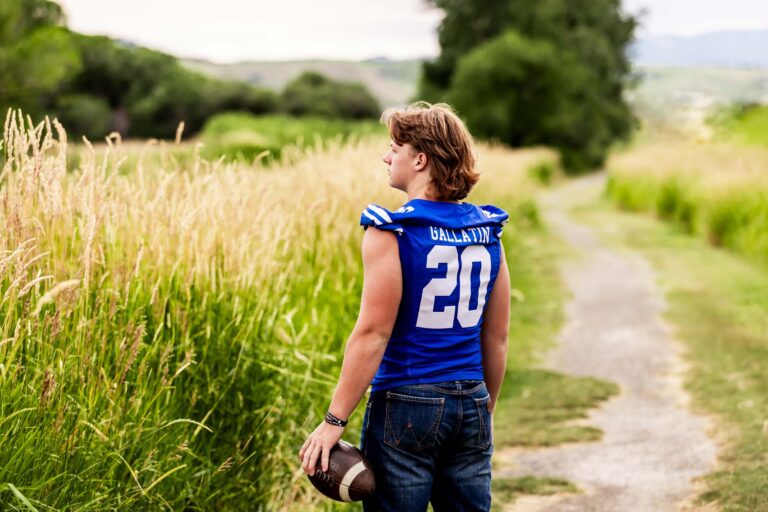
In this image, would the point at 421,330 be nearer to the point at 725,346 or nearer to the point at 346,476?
the point at 346,476

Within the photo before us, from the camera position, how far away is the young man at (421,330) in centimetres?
248

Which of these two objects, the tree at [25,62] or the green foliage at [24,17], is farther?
the green foliage at [24,17]

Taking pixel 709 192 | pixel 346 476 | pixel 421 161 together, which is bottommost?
pixel 709 192

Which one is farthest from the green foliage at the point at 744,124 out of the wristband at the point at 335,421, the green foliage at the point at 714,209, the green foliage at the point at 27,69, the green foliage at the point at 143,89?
the green foliage at the point at 143,89

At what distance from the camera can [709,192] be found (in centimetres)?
1409

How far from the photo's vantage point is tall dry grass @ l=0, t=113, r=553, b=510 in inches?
103

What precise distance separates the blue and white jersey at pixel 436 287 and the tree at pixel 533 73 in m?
37.8

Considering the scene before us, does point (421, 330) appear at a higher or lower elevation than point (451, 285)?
lower

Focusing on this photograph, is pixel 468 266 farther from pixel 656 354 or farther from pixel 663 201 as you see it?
pixel 663 201

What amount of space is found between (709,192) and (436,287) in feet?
41.5

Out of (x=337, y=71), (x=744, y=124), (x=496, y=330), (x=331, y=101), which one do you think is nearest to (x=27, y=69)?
(x=744, y=124)

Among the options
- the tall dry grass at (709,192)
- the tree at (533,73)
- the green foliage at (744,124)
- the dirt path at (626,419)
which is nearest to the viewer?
the dirt path at (626,419)

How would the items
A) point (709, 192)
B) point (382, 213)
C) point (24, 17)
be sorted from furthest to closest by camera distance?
point (24, 17) → point (709, 192) → point (382, 213)

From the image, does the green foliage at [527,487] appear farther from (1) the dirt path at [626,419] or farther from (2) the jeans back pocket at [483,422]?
(2) the jeans back pocket at [483,422]
